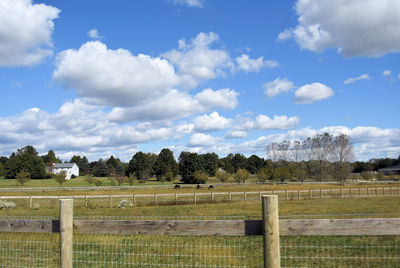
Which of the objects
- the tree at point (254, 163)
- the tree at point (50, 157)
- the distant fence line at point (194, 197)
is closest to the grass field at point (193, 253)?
the distant fence line at point (194, 197)

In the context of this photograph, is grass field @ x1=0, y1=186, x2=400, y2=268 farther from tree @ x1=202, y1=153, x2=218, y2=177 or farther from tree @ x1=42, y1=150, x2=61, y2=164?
tree @ x1=42, y1=150, x2=61, y2=164

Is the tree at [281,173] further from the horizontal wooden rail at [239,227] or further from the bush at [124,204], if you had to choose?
the horizontal wooden rail at [239,227]

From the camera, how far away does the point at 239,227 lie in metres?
4.50

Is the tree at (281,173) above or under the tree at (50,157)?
under

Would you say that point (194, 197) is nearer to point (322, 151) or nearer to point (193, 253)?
point (193, 253)

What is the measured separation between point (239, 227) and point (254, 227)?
197 mm

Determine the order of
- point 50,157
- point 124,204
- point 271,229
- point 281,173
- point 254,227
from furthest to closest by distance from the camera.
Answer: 1. point 50,157
2. point 281,173
3. point 124,204
4. point 254,227
5. point 271,229

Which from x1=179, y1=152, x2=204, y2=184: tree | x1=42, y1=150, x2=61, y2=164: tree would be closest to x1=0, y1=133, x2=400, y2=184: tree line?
x1=179, y1=152, x2=204, y2=184: tree

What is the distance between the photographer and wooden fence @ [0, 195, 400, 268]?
4312 mm

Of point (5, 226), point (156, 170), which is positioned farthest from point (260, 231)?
point (156, 170)

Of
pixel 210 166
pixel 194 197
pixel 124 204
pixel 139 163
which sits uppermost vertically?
pixel 139 163

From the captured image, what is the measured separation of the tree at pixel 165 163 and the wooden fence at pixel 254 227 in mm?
112490

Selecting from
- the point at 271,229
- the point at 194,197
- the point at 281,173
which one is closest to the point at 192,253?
the point at 271,229

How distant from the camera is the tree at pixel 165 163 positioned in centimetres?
11936
